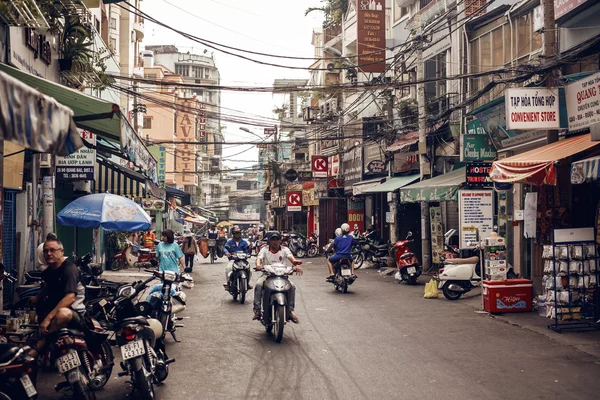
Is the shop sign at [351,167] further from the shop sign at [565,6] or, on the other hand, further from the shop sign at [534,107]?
the shop sign at [534,107]

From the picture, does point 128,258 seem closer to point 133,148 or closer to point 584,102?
point 133,148

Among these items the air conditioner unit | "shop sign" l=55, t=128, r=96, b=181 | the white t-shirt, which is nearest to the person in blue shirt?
the white t-shirt

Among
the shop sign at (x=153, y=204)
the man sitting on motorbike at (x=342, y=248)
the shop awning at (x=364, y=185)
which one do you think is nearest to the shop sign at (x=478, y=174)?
the man sitting on motorbike at (x=342, y=248)

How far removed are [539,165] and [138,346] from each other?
772 centimetres

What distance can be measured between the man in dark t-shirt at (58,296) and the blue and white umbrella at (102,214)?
725 centimetres

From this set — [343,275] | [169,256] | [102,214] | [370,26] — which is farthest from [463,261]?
[370,26]

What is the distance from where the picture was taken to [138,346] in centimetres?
661

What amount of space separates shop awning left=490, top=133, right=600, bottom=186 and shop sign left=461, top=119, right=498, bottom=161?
15.5ft

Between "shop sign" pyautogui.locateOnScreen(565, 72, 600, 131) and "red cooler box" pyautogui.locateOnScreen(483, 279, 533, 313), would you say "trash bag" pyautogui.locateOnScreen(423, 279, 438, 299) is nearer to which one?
"red cooler box" pyautogui.locateOnScreen(483, 279, 533, 313)

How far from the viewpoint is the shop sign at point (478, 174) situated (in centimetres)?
1502

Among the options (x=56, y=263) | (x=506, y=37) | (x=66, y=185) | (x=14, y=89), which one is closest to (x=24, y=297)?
(x=56, y=263)

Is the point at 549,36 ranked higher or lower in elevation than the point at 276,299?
higher

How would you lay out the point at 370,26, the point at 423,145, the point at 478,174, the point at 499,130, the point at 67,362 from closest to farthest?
1. the point at 67,362
2. the point at 478,174
3. the point at 499,130
4. the point at 423,145
5. the point at 370,26

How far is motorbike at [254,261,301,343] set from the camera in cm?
1027
